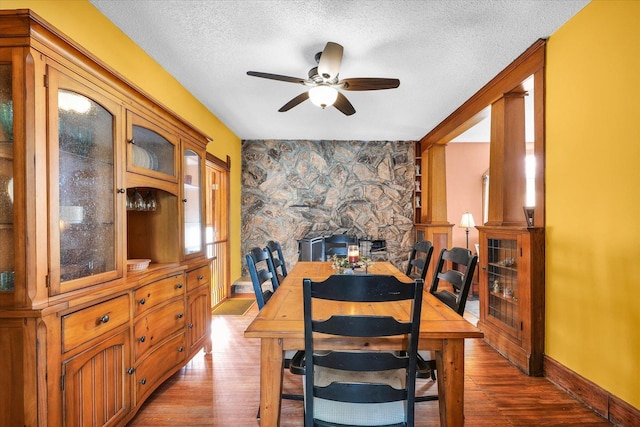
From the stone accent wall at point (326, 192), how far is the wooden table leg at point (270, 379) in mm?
4176

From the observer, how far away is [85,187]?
1.61 meters

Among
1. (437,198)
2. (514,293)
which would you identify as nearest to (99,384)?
(514,293)

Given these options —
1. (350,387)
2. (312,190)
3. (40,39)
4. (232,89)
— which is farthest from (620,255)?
(312,190)

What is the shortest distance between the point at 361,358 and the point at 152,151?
198 cm

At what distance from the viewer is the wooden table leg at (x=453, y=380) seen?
4.40ft

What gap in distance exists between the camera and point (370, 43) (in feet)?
8.17

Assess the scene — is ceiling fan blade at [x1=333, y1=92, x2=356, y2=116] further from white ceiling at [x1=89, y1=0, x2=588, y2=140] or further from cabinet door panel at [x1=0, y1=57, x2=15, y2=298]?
cabinet door panel at [x1=0, y1=57, x2=15, y2=298]

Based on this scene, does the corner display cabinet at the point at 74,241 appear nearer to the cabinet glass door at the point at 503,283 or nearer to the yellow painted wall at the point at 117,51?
the yellow painted wall at the point at 117,51

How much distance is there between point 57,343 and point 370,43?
2.73m

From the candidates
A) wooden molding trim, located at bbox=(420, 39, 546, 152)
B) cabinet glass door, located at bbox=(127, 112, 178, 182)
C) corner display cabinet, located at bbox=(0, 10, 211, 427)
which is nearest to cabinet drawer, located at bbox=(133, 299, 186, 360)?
corner display cabinet, located at bbox=(0, 10, 211, 427)

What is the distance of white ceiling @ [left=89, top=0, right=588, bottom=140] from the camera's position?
208 centimetres

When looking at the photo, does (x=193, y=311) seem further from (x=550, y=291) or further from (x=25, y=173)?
(x=550, y=291)

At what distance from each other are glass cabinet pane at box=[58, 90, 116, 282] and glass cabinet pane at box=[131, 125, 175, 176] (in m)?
0.24

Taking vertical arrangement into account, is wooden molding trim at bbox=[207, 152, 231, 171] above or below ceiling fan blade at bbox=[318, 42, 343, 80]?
below
